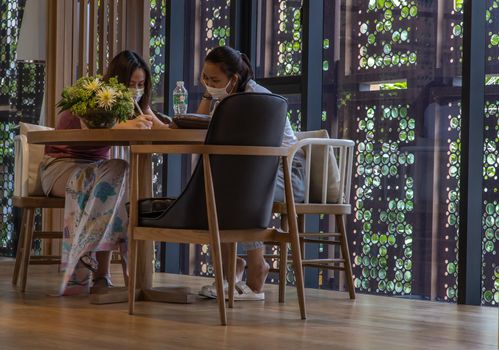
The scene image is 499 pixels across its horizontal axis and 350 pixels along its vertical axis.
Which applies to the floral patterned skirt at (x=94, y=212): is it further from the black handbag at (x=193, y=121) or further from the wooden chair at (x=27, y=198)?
the black handbag at (x=193, y=121)

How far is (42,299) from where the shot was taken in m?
4.17

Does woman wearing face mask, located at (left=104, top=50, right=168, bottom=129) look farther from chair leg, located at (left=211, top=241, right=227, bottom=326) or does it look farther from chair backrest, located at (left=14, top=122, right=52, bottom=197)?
chair leg, located at (left=211, top=241, right=227, bottom=326)

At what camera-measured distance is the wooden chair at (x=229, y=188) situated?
3.42 meters

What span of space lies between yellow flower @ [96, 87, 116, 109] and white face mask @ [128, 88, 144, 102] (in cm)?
26

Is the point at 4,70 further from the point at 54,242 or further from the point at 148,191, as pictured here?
the point at 148,191

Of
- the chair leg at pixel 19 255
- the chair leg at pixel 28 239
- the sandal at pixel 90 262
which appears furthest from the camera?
the chair leg at pixel 19 255

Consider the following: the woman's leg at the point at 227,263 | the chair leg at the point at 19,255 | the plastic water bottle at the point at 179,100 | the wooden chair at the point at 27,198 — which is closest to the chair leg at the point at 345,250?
the woman's leg at the point at 227,263

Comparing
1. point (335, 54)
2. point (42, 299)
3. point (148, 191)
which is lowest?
point (42, 299)

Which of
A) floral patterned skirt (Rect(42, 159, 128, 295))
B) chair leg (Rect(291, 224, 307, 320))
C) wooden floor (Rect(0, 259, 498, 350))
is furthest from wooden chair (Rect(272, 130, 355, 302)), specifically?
floral patterned skirt (Rect(42, 159, 128, 295))

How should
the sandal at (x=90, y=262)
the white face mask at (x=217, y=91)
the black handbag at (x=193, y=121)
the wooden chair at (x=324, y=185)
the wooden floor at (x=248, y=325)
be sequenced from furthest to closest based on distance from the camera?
the sandal at (x=90, y=262) → the white face mask at (x=217, y=91) → the wooden chair at (x=324, y=185) → the black handbag at (x=193, y=121) → the wooden floor at (x=248, y=325)

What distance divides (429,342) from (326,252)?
6.76 feet

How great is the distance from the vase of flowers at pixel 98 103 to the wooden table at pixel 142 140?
106mm

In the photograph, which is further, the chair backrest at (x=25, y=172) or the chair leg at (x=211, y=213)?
the chair backrest at (x=25, y=172)

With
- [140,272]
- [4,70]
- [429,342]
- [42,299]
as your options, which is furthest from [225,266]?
[4,70]
